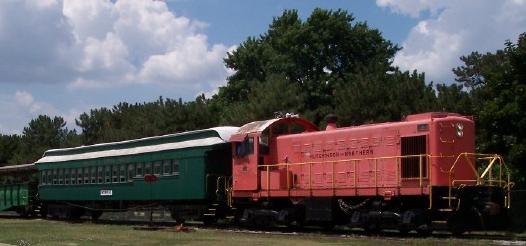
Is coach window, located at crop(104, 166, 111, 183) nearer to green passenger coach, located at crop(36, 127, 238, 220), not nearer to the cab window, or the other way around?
green passenger coach, located at crop(36, 127, 238, 220)

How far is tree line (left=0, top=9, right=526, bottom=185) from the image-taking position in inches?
1008

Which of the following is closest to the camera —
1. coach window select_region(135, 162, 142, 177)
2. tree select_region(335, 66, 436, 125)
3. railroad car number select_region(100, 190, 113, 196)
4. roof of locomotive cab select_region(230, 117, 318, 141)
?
roof of locomotive cab select_region(230, 117, 318, 141)

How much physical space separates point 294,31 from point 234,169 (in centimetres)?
3742

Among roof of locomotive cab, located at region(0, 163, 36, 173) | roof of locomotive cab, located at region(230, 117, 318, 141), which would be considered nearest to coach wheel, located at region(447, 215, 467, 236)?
roof of locomotive cab, located at region(230, 117, 318, 141)

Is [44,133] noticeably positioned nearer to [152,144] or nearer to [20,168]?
[20,168]

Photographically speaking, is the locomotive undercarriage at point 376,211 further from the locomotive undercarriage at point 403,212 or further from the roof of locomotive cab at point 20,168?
the roof of locomotive cab at point 20,168

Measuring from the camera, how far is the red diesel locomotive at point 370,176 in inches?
769

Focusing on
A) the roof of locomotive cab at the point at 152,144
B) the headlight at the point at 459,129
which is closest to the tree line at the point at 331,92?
the headlight at the point at 459,129

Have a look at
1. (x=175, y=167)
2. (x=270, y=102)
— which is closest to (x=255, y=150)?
(x=175, y=167)

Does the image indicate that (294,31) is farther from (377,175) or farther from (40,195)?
(377,175)

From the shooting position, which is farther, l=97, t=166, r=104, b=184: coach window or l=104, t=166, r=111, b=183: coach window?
l=97, t=166, r=104, b=184: coach window

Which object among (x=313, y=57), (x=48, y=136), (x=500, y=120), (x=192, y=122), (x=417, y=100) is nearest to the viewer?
(x=500, y=120)

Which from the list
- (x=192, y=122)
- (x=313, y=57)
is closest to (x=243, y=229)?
(x=192, y=122)

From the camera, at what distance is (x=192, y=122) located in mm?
52906
